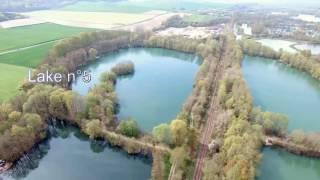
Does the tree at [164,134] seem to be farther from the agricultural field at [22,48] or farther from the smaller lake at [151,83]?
the agricultural field at [22,48]

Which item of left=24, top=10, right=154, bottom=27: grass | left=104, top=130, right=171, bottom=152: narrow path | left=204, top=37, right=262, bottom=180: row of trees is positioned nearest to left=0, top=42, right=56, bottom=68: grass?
left=104, top=130, right=171, bottom=152: narrow path

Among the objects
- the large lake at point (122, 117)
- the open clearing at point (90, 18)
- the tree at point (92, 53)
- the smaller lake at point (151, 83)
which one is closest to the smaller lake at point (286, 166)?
the large lake at point (122, 117)

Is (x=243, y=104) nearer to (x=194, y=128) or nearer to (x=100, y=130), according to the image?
(x=194, y=128)

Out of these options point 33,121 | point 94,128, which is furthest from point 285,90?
point 33,121

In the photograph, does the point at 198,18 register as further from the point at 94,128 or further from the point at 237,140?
the point at 237,140

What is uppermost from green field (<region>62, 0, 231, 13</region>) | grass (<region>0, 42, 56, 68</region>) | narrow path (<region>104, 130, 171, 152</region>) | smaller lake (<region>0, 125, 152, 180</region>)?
green field (<region>62, 0, 231, 13</region>)

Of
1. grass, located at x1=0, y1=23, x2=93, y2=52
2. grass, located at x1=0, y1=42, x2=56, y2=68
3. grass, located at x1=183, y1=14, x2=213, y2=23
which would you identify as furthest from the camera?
grass, located at x1=183, y1=14, x2=213, y2=23

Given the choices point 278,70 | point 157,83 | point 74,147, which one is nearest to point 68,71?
point 157,83

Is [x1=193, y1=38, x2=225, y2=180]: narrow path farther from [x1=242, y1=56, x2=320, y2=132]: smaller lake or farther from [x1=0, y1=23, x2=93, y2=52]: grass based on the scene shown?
[x1=0, y1=23, x2=93, y2=52]: grass
